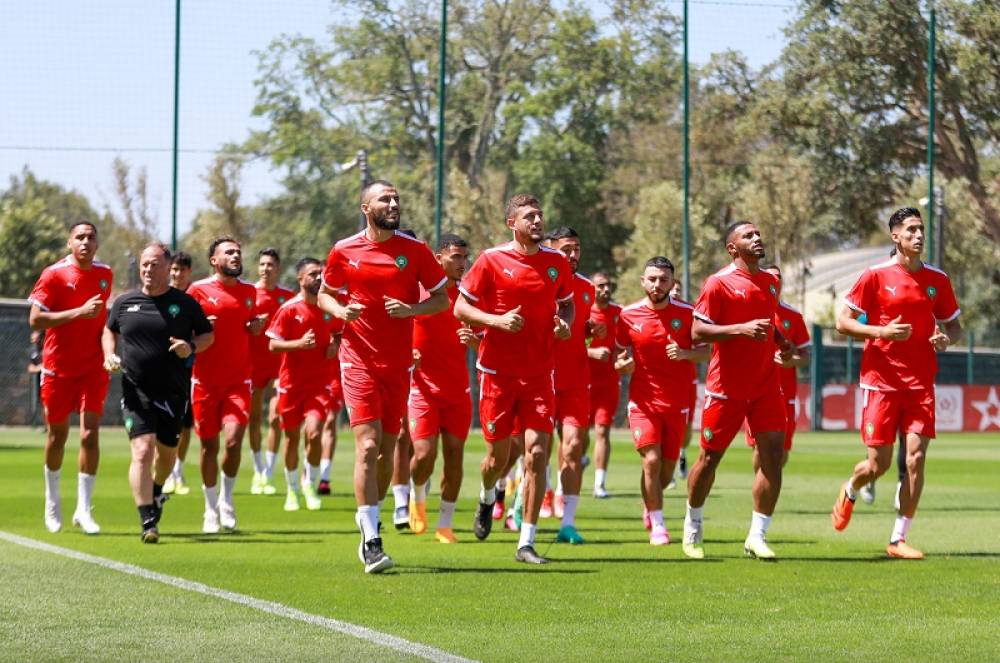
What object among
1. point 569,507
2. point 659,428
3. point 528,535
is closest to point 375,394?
point 528,535

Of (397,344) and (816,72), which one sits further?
(816,72)

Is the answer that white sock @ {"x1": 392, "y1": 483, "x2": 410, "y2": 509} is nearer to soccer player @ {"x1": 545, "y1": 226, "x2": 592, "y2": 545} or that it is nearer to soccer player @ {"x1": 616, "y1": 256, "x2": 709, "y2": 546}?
soccer player @ {"x1": 545, "y1": 226, "x2": 592, "y2": 545}

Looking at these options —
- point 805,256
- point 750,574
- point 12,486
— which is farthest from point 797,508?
point 805,256

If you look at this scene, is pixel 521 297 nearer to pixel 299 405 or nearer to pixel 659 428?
pixel 659 428

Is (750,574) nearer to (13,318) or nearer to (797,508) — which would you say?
(797,508)

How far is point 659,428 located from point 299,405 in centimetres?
448

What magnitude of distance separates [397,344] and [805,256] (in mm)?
49516

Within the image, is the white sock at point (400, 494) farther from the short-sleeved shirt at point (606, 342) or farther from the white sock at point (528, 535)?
the short-sleeved shirt at point (606, 342)

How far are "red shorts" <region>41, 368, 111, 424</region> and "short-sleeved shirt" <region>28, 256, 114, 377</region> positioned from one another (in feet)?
0.15

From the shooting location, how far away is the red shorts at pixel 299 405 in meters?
16.2

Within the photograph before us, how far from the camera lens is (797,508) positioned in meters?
16.5

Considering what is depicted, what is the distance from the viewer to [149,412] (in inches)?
485

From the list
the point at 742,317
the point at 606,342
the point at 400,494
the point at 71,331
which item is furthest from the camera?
the point at 606,342

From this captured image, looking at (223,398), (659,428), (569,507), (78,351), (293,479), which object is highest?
(78,351)
